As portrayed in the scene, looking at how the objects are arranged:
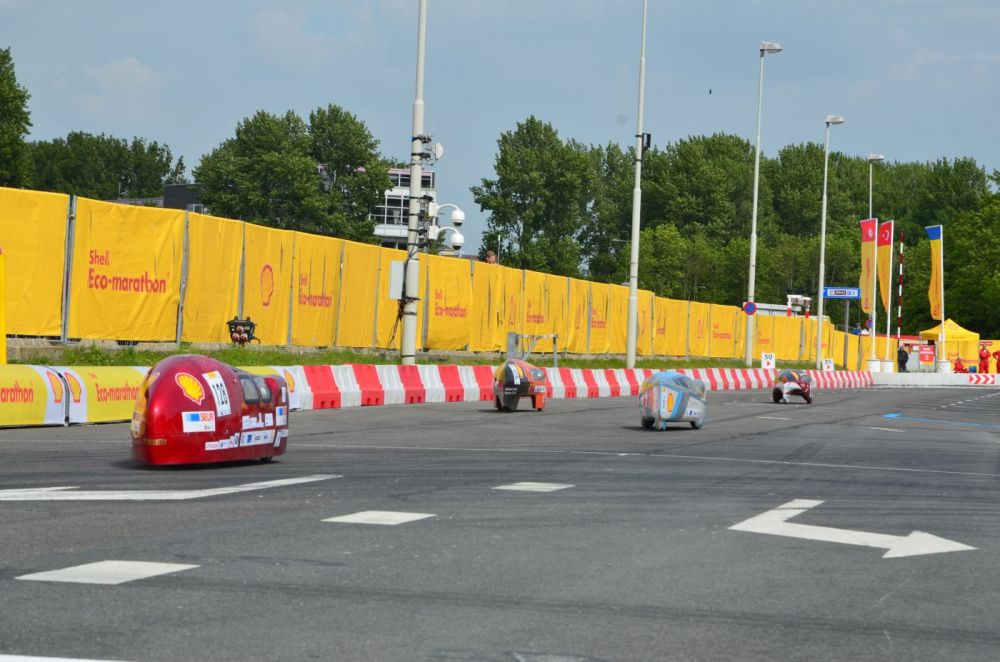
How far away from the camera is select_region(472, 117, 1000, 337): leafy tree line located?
11419 cm

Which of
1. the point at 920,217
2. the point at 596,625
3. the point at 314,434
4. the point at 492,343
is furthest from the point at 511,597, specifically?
the point at 920,217

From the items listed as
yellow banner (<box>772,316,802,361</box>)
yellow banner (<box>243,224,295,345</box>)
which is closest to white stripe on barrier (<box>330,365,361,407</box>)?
yellow banner (<box>243,224,295,345</box>)

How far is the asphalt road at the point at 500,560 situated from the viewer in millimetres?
5621

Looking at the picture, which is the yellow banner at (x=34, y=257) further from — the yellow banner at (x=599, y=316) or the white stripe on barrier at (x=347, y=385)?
the yellow banner at (x=599, y=316)

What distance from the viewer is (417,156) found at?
97.6ft

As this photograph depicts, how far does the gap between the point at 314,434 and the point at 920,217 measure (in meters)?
127

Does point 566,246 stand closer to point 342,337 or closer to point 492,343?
point 492,343

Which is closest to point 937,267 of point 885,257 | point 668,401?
point 885,257

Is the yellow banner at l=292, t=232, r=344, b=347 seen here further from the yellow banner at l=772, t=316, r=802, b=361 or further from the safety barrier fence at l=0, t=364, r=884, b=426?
the yellow banner at l=772, t=316, r=802, b=361

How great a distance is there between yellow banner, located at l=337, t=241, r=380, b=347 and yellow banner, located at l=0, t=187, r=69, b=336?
10167 mm

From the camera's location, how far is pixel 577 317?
159 feet

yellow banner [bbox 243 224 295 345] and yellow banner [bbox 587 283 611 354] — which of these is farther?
yellow banner [bbox 587 283 611 354]

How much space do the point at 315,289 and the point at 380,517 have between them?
2224 centimetres

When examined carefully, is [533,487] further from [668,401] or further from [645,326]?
[645,326]
